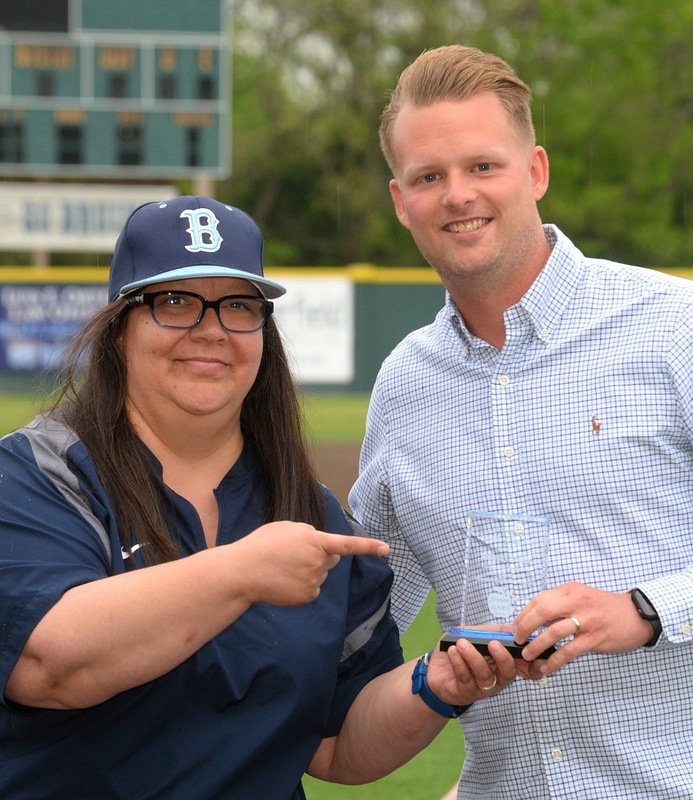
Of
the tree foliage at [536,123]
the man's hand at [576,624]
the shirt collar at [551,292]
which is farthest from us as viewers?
the tree foliage at [536,123]

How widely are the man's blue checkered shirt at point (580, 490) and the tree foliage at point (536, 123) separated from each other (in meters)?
29.3

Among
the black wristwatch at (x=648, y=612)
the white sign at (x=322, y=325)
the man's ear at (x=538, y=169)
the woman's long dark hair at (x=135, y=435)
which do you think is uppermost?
the man's ear at (x=538, y=169)

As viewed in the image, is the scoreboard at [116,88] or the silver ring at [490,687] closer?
the silver ring at [490,687]

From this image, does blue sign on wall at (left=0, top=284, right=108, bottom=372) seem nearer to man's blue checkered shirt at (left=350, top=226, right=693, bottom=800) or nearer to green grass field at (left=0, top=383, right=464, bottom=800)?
green grass field at (left=0, top=383, right=464, bottom=800)

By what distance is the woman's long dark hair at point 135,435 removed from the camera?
2.27 metres

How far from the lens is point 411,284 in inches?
778

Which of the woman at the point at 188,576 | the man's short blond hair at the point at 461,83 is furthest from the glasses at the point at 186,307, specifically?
the man's short blond hair at the point at 461,83

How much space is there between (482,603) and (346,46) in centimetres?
3280

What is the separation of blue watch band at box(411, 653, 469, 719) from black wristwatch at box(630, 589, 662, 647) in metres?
0.40

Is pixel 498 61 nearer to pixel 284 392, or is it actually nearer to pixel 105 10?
pixel 284 392

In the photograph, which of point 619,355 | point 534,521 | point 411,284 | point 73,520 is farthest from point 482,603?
point 411,284

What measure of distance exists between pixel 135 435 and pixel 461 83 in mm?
1066

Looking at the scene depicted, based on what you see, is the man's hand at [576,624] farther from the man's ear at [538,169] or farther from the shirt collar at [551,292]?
the man's ear at [538,169]

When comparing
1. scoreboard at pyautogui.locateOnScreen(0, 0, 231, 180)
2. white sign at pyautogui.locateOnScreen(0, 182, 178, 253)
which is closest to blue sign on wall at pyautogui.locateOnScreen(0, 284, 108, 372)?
white sign at pyautogui.locateOnScreen(0, 182, 178, 253)
